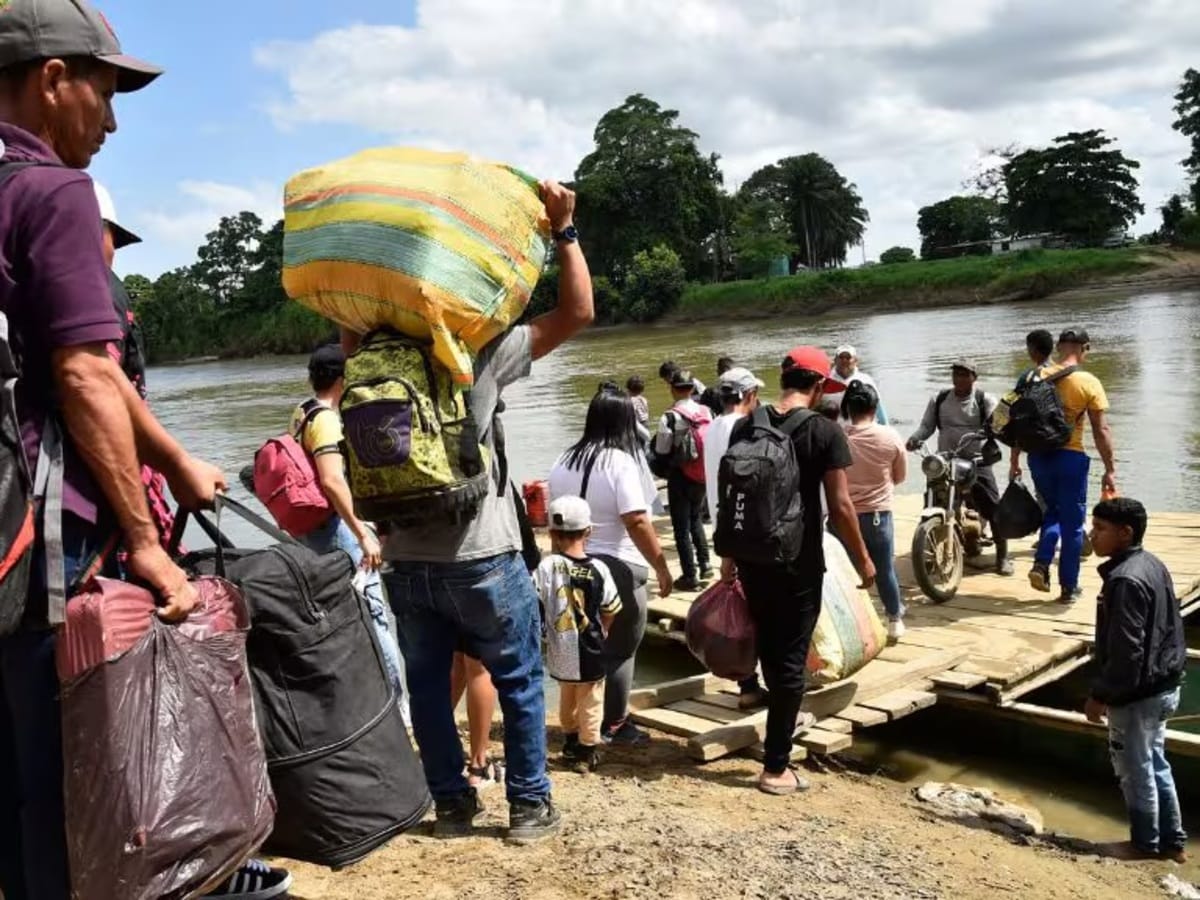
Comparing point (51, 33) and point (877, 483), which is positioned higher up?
point (51, 33)

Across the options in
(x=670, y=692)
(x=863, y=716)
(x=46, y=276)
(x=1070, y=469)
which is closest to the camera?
(x=46, y=276)

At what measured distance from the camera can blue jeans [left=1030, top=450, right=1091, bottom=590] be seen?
7.28 m

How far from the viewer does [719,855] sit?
12.0 feet

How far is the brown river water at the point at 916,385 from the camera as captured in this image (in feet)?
19.9

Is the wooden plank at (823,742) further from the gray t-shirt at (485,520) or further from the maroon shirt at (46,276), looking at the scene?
the maroon shirt at (46,276)

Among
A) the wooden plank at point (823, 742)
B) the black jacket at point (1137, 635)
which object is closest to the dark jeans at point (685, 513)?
the wooden plank at point (823, 742)

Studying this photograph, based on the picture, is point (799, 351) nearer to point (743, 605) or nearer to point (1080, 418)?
point (743, 605)

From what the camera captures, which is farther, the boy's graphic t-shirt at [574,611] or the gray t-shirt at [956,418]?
the gray t-shirt at [956,418]

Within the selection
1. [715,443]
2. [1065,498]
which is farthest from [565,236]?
[1065,498]

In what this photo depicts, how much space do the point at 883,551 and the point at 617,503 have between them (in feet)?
8.27

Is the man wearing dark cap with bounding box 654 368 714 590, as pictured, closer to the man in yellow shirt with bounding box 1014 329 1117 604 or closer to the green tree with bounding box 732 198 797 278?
the man in yellow shirt with bounding box 1014 329 1117 604

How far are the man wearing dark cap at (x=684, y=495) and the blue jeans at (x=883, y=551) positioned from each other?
1.73 m

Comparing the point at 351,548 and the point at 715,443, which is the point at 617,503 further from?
the point at 715,443

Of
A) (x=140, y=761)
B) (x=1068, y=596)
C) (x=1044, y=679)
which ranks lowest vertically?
(x=1044, y=679)
